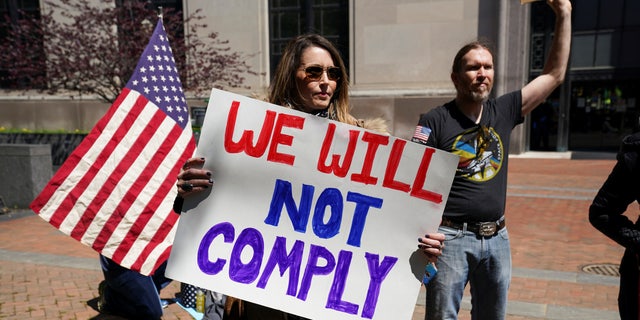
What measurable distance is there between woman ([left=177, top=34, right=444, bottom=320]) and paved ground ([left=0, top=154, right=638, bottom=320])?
8.03 ft

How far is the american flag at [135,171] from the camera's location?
3.56m

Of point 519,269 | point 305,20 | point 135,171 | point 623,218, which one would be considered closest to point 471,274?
point 623,218

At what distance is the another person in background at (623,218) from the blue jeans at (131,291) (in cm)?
312

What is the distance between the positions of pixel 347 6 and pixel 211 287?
16.4 meters

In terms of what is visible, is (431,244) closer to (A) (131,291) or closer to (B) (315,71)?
(B) (315,71)

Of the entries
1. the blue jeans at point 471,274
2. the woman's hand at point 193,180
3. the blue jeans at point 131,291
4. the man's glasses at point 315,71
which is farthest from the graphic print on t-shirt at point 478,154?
the blue jeans at point 131,291

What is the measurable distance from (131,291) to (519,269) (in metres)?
3.87

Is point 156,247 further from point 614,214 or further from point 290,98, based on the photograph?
point 614,214

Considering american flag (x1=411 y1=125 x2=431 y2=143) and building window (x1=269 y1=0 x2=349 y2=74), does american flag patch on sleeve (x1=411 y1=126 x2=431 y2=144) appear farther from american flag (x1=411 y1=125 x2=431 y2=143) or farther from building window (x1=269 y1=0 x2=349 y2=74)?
building window (x1=269 y1=0 x2=349 y2=74)

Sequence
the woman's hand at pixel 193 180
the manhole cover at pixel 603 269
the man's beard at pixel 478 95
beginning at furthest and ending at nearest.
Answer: the manhole cover at pixel 603 269, the man's beard at pixel 478 95, the woman's hand at pixel 193 180

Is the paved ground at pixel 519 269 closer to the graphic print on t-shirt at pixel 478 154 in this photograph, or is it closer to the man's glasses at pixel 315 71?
the graphic print on t-shirt at pixel 478 154

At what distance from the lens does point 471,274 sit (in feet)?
8.73

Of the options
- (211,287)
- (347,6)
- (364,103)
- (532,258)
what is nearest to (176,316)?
(211,287)

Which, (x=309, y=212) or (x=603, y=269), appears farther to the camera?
(x=603, y=269)
